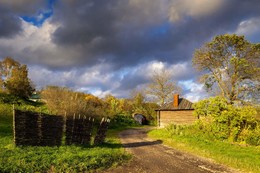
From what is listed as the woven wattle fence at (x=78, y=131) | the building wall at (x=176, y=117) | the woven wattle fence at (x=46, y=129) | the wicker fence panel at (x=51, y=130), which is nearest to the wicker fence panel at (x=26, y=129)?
the woven wattle fence at (x=46, y=129)

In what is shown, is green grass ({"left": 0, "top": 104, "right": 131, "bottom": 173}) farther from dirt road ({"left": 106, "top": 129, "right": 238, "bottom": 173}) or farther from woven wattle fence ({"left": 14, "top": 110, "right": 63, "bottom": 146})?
dirt road ({"left": 106, "top": 129, "right": 238, "bottom": 173})

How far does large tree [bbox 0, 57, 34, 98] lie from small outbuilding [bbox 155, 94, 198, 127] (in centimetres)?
2356

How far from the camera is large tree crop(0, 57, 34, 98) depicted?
40.8 metres

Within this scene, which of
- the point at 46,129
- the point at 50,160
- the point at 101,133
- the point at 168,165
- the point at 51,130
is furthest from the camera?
the point at 101,133

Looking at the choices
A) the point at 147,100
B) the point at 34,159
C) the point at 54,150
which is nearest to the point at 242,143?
the point at 54,150

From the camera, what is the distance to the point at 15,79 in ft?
135

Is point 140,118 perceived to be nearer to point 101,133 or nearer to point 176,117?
point 176,117

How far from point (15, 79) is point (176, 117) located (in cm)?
2766

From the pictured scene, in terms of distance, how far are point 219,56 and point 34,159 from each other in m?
28.9

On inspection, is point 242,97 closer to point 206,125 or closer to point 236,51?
point 236,51

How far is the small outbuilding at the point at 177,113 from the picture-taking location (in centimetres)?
3703

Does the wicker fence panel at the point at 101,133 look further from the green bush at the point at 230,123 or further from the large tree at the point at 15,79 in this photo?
the large tree at the point at 15,79

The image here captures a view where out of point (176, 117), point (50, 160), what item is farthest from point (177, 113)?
point (50, 160)

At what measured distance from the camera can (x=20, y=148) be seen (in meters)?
11.8
